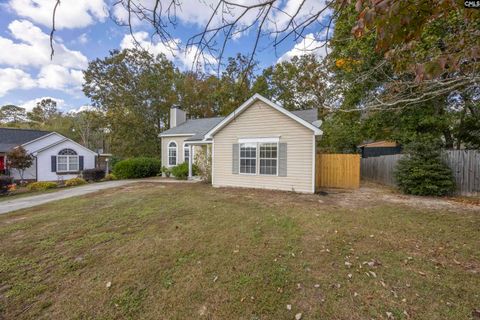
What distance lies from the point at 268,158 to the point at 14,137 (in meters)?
21.0

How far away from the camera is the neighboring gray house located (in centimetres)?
1638

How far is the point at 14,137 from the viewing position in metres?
17.7

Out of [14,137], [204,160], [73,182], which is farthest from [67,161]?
[204,160]

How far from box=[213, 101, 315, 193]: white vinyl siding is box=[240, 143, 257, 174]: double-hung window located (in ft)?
0.97

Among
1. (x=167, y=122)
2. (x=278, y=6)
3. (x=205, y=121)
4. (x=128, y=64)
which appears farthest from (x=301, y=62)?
(x=278, y=6)

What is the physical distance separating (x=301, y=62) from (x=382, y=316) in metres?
22.6

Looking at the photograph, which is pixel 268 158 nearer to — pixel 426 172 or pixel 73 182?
pixel 426 172

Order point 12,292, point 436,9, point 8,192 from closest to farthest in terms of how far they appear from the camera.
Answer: point 436,9
point 12,292
point 8,192

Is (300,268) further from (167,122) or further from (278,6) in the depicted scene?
(167,122)

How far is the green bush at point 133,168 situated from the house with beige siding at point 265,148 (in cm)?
850

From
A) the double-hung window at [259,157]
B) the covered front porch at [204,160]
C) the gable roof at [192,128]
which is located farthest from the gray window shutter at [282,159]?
the gable roof at [192,128]

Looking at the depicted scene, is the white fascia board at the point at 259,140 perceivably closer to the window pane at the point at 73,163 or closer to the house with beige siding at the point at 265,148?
the house with beige siding at the point at 265,148

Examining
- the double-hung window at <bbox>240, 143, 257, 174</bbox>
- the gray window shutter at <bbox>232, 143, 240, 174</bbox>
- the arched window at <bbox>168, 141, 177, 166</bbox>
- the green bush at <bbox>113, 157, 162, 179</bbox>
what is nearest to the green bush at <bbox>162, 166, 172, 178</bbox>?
the arched window at <bbox>168, 141, 177, 166</bbox>

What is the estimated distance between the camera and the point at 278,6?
248 cm
